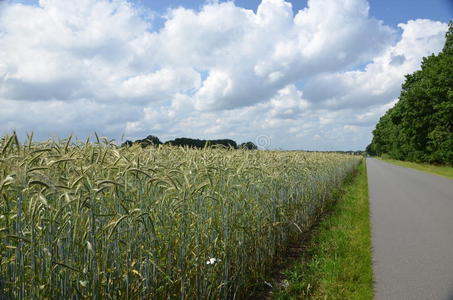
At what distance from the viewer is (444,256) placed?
5676 millimetres

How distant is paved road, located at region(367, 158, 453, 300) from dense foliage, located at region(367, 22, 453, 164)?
85.7ft

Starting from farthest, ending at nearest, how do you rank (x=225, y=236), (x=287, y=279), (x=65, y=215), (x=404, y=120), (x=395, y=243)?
1. (x=404, y=120)
2. (x=395, y=243)
3. (x=287, y=279)
4. (x=225, y=236)
5. (x=65, y=215)

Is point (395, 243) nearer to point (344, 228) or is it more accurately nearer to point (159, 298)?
point (344, 228)

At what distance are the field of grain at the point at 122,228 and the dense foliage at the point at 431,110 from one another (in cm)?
3293

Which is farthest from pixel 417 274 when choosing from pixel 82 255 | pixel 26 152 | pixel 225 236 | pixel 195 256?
pixel 26 152

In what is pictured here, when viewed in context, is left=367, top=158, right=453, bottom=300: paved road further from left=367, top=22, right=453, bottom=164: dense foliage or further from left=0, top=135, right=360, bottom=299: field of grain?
left=367, top=22, right=453, bottom=164: dense foliage

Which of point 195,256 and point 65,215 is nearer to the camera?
point 65,215

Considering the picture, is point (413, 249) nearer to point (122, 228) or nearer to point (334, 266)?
point (334, 266)

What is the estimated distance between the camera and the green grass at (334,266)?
4.25m

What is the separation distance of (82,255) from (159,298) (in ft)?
2.78

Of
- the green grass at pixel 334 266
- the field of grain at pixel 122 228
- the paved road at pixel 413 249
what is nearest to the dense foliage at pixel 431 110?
the paved road at pixel 413 249

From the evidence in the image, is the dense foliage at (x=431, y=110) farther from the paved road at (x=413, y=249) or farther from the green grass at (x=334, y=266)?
the green grass at (x=334, y=266)

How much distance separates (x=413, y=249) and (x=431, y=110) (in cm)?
3649

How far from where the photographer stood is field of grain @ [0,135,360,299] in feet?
7.61
